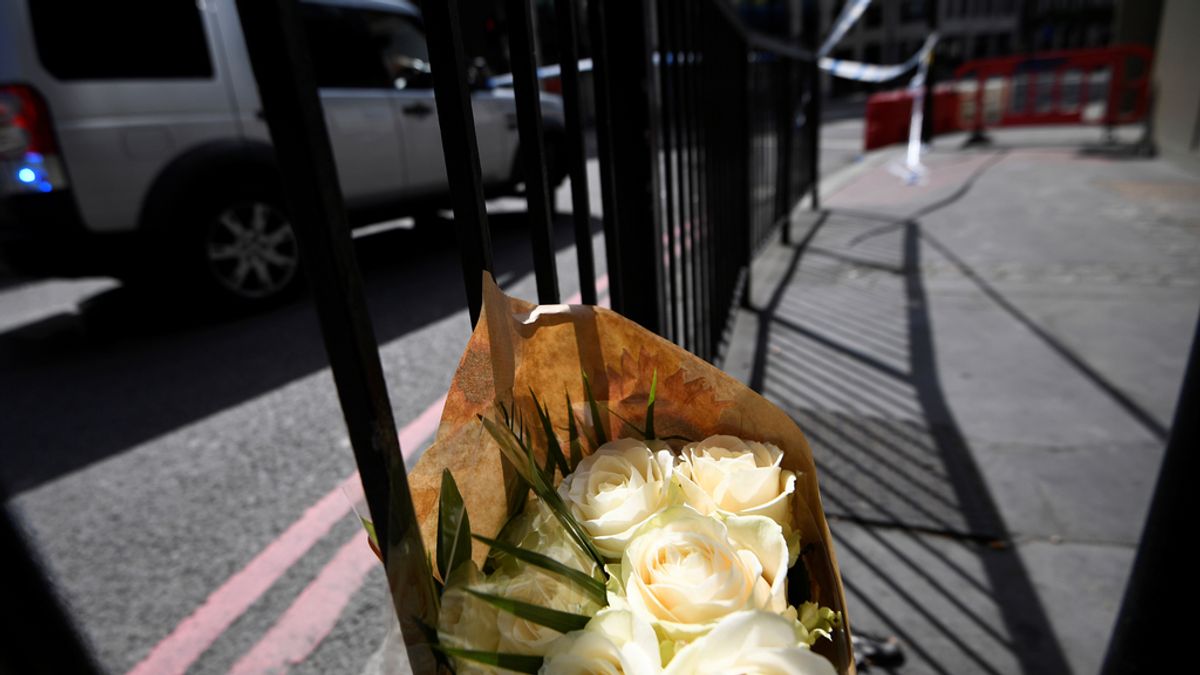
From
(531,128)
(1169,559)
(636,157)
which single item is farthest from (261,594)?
(1169,559)

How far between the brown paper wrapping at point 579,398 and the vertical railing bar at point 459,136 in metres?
0.09

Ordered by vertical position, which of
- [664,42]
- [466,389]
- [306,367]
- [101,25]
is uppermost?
[101,25]

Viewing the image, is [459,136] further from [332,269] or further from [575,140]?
[575,140]

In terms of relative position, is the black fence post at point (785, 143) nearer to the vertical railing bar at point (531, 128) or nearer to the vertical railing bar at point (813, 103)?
the vertical railing bar at point (813, 103)

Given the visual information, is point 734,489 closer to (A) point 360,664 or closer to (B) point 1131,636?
(B) point 1131,636

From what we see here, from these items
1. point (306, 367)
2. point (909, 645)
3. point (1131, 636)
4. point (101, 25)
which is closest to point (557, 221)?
point (306, 367)

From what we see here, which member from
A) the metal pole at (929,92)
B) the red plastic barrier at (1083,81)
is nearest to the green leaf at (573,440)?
the red plastic barrier at (1083,81)

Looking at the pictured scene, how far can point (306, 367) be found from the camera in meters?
4.23

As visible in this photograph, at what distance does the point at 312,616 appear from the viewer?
2.28 meters

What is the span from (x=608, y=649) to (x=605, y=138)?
1047mm

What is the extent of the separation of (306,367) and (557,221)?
313 centimetres

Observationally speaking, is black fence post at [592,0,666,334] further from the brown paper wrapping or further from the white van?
the white van

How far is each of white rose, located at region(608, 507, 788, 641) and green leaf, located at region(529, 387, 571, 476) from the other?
0.51 feet

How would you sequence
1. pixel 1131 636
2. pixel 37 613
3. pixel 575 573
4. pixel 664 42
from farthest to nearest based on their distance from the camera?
1. pixel 664 42
2. pixel 1131 636
3. pixel 575 573
4. pixel 37 613
